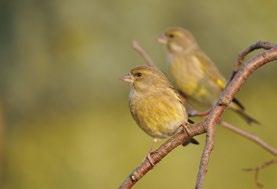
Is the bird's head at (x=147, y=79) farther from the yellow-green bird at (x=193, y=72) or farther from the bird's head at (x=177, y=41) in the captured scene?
the bird's head at (x=177, y=41)

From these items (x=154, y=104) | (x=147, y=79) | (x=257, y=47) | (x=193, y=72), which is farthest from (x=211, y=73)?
(x=257, y=47)

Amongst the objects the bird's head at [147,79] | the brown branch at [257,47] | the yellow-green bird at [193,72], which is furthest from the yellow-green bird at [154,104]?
the yellow-green bird at [193,72]

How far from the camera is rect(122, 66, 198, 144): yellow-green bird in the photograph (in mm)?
4172

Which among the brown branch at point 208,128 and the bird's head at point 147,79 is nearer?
the brown branch at point 208,128

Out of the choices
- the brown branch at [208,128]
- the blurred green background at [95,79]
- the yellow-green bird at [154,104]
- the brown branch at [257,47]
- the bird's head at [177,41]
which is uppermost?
the blurred green background at [95,79]

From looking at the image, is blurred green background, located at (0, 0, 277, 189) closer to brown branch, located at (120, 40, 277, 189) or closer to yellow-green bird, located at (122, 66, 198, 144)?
yellow-green bird, located at (122, 66, 198, 144)

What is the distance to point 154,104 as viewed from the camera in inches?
171

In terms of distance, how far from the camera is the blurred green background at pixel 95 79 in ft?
35.4

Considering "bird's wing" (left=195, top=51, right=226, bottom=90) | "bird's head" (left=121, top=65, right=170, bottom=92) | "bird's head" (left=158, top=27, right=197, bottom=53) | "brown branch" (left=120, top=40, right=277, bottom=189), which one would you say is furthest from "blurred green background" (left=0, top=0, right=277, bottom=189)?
"brown branch" (left=120, top=40, right=277, bottom=189)

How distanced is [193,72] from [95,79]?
5.87 meters

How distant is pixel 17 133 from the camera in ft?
40.1

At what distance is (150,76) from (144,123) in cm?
43

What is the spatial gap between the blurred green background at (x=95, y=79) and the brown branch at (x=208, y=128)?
26.1 feet

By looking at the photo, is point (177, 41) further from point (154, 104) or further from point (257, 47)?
point (257, 47)
